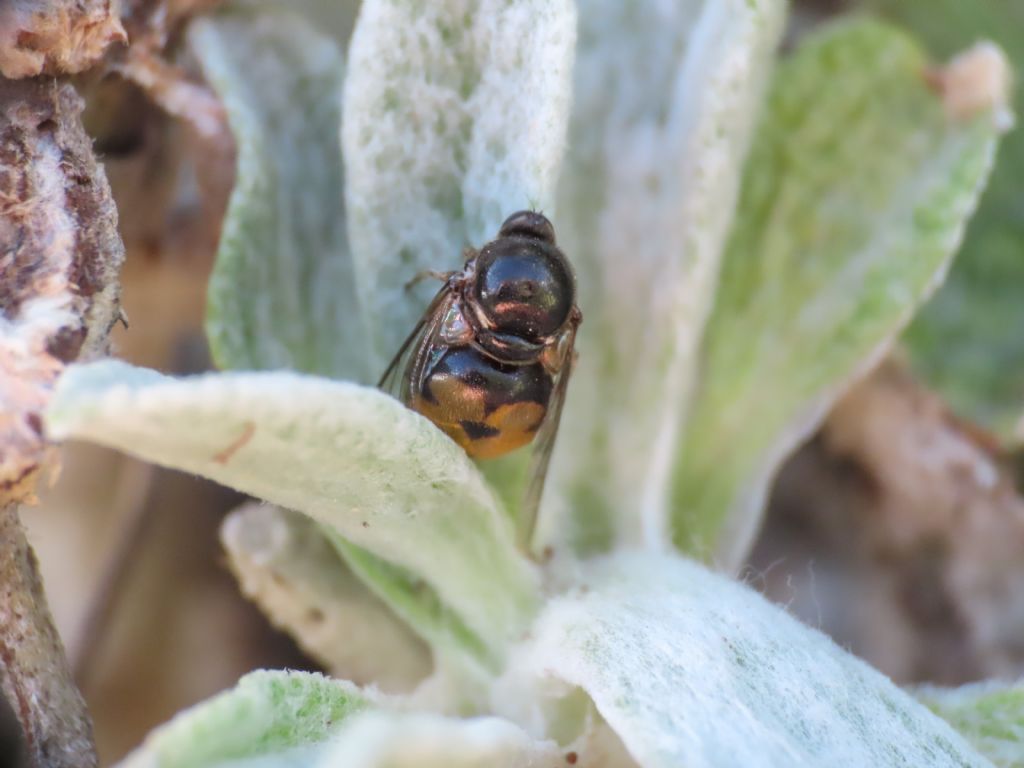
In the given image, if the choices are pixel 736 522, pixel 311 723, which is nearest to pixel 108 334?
pixel 311 723

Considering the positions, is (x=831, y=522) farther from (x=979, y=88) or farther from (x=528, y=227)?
(x=528, y=227)

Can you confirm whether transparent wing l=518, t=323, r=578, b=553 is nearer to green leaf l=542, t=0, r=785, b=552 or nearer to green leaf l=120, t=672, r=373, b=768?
green leaf l=542, t=0, r=785, b=552

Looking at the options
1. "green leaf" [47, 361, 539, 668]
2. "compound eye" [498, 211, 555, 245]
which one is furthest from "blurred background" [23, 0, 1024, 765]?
"green leaf" [47, 361, 539, 668]

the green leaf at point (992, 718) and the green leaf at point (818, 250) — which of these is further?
the green leaf at point (818, 250)

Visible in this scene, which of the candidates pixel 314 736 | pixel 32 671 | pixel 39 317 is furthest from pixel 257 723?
pixel 39 317

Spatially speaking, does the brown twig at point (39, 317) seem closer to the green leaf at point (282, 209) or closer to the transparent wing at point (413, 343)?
the green leaf at point (282, 209)

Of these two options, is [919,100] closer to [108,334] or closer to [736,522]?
[736,522]

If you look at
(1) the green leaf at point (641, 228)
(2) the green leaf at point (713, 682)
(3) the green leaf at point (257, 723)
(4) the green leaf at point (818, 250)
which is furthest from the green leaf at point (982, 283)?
(3) the green leaf at point (257, 723)
